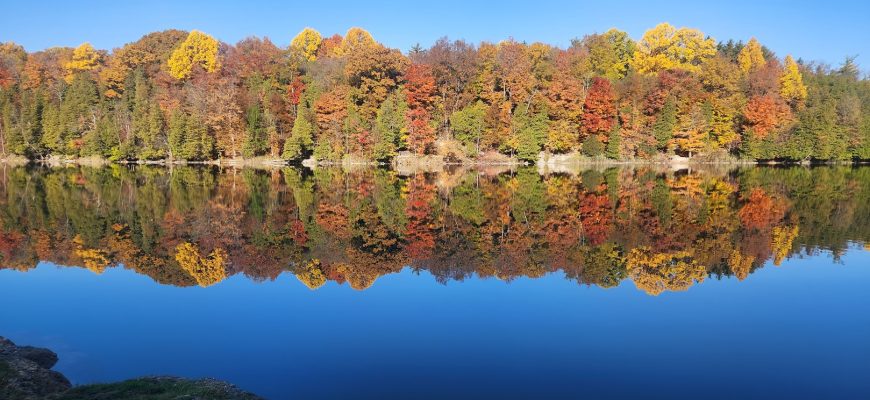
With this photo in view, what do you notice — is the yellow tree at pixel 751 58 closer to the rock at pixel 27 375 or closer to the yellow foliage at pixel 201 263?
the yellow foliage at pixel 201 263

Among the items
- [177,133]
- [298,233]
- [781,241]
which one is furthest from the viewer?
[177,133]

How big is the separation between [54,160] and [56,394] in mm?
73468

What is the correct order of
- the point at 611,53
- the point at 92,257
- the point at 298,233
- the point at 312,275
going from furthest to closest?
the point at 611,53 → the point at 298,233 → the point at 92,257 → the point at 312,275

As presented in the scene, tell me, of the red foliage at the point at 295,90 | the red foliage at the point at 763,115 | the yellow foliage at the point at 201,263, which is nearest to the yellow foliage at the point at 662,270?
the yellow foliage at the point at 201,263

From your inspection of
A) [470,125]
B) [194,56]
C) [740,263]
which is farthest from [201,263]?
[194,56]

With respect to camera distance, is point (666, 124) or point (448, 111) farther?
point (448, 111)

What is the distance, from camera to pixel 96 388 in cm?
653

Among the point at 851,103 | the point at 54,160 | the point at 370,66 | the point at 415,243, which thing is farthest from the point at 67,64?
the point at 851,103

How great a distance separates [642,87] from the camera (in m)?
61.5

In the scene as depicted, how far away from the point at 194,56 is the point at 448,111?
3588cm

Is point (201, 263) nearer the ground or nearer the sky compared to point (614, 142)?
nearer the ground

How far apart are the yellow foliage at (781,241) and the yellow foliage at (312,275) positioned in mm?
11556

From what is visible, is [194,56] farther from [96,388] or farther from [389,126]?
[96,388]

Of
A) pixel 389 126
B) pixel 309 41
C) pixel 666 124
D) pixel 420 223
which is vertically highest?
pixel 309 41
